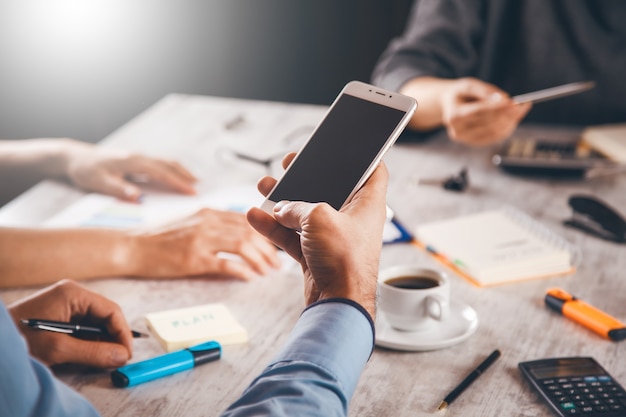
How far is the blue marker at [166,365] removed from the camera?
934 millimetres

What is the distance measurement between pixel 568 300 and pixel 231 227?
539mm

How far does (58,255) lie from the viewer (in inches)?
46.9

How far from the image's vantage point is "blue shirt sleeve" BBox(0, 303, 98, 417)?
24.0 inches

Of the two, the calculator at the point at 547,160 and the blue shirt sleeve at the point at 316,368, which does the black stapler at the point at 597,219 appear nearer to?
the calculator at the point at 547,160

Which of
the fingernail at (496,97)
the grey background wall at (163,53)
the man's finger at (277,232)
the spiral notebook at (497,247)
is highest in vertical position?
the man's finger at (277,232)

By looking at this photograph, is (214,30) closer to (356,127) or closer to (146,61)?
(146,61)

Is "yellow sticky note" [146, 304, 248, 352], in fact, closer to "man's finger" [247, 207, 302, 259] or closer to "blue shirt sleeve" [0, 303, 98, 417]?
"man's finger" [247, 207, 302, 259]

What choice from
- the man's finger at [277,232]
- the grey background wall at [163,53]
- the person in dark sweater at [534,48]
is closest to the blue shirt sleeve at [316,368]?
the man's finger at [277,232]

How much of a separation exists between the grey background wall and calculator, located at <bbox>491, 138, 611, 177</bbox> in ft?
5.23

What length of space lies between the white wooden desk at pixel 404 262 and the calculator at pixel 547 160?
29mm

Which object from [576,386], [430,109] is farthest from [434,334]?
[430,109]

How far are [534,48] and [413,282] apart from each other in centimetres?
123

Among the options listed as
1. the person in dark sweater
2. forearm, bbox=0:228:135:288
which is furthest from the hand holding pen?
the person in dark sweater

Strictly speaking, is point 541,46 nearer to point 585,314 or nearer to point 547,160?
point 547,160
